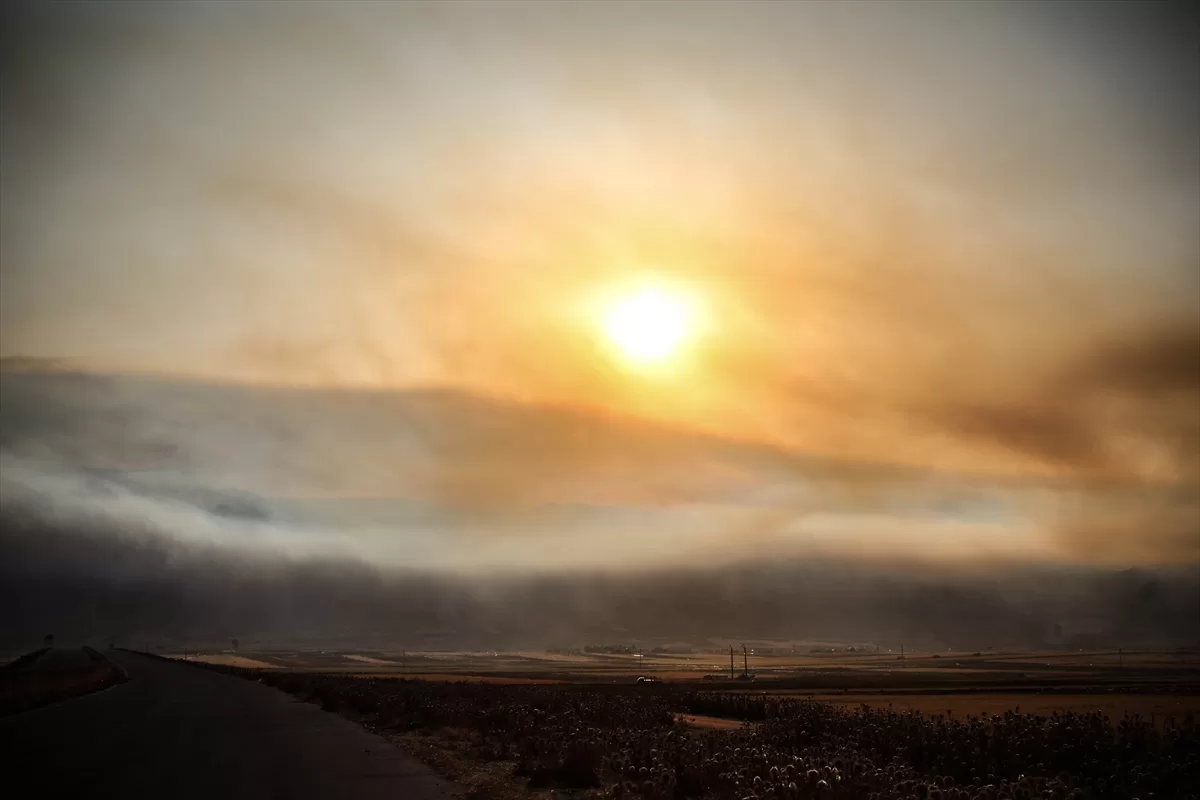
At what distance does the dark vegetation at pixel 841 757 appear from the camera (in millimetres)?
18125

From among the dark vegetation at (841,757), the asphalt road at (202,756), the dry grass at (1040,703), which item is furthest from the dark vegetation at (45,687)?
the dry grass at (1040,703)

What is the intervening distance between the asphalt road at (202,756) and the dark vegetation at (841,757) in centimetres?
341

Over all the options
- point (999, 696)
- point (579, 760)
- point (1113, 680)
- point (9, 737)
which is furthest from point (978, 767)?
point (1113, 680)

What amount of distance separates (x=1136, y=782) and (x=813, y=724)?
52.0ft

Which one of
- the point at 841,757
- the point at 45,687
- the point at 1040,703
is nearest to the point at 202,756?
the point at 841,757

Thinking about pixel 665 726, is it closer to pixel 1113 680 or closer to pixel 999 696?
pixel 999 696

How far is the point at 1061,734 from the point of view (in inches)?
1060

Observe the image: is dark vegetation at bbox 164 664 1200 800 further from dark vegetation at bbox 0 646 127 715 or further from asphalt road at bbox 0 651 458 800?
dark vegetation at bbox 0 646 127 715

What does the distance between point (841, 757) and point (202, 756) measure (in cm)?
1650

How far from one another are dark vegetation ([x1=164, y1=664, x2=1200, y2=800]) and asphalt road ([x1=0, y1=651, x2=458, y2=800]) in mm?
3410

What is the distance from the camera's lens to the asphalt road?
18.7m

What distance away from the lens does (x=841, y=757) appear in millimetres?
22406

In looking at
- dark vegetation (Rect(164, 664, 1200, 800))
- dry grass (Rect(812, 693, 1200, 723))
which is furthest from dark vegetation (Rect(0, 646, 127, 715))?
dry grass (Rect(812, 693, 1200, 723))

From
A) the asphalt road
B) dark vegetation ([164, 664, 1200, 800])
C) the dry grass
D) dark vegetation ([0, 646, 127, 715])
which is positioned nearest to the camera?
dark vegetation ([164, 664, 1200, 800])
